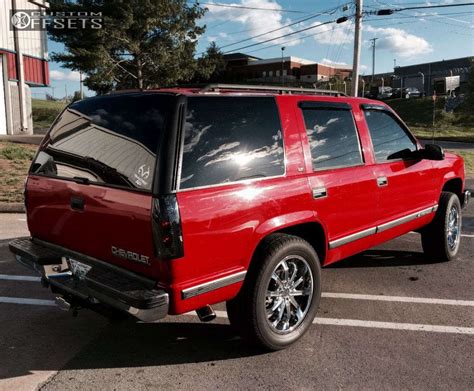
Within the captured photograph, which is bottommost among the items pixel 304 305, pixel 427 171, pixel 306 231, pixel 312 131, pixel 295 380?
pixel 295 380

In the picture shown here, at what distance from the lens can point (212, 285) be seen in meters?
2.93

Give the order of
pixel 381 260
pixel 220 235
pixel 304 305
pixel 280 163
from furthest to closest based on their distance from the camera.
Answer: pixel 381 260, pixel 304 305, pixel 280 163, pixel 220 235

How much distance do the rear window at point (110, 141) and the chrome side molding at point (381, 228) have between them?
70.5 inches

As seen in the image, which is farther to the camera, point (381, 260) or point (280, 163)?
point (381, 260)

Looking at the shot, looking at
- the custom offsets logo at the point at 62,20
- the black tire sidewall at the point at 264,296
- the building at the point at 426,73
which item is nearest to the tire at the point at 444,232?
the black tire sidewall at the point at 264,296

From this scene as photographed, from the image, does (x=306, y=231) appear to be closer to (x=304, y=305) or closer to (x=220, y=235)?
(x=304, y=305)

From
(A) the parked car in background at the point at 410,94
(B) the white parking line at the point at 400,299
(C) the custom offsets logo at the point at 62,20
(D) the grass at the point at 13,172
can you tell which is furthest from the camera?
(A) the parked car in background at the point at 410,94

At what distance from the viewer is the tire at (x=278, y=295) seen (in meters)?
3.17

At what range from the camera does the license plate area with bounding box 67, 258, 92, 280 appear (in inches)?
123

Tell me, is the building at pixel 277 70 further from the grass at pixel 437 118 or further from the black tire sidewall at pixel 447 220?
the black tire sidewall at pixel 447 220

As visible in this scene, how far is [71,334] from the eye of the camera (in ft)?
12.1

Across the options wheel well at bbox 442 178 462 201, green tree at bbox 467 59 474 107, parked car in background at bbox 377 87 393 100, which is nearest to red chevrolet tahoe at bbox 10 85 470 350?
wheel well at bbox 442 178 462 201

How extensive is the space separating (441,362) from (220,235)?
6.06 ft

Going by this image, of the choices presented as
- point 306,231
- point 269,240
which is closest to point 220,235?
point 269,240
